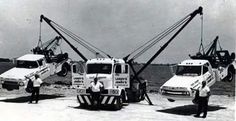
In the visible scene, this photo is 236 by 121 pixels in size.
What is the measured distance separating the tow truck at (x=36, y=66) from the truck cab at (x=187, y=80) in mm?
8324

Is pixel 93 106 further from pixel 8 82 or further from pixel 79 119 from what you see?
pixel 8 82

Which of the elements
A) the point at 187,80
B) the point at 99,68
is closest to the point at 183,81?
the point at 187,80

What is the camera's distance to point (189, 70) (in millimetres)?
18672

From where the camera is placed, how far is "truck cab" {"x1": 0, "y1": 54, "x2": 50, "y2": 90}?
20.4 meters

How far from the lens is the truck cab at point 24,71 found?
2038 cm

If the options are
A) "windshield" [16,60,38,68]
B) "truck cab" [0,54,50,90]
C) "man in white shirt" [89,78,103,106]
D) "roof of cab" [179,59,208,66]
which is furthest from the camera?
"windshield" [16,60,38,68]

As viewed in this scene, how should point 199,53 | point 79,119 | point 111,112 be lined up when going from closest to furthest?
point 79,119
point 111,112
point 199,53

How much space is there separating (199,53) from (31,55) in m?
10.4

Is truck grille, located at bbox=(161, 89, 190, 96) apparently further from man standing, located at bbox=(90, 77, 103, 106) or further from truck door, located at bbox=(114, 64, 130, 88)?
man standing, located at bbox=(90, 77, 103, 106)

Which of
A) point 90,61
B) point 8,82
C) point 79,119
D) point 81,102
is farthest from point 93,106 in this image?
point 8,82

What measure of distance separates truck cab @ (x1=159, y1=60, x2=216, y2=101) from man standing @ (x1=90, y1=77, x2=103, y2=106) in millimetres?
2995

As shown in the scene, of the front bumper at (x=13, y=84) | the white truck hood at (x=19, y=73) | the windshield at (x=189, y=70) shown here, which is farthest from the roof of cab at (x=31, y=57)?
the windshield at (x=189, y=70)

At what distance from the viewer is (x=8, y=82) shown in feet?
67.6

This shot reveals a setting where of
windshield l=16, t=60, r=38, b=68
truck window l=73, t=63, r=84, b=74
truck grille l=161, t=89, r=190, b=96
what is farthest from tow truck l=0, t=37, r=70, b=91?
truck grille l=161, t=89, r=190, b=96
